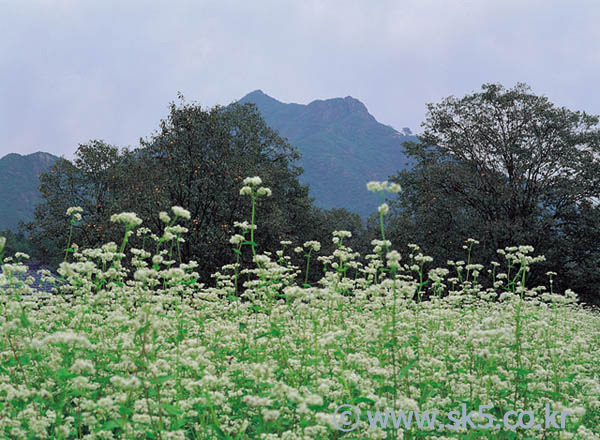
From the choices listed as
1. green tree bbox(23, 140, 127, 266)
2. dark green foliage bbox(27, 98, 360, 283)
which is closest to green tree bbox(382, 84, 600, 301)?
dark green foliage bbox(27, 98, 360, 283)

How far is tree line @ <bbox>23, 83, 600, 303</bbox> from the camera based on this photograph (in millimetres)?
21219

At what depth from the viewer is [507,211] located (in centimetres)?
2556

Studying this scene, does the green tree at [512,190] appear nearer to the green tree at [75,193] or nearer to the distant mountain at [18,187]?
the green tree at [75,193]

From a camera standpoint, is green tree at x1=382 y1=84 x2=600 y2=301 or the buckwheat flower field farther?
green tree at x1=382 y1=84 x2=600 y2=301

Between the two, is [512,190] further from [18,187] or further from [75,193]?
[18,187]

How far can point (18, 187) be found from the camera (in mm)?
103688

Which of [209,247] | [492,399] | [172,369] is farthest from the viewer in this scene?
[209,247]

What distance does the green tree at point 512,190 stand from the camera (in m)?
24.1

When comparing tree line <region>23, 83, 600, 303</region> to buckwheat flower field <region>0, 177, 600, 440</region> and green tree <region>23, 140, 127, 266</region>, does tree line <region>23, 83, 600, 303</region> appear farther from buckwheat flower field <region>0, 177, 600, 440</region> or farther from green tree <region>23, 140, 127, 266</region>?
buckwheat flower field <region>0, 177, 600, 440</region>

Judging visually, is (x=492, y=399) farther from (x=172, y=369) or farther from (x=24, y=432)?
(x=24, y=432)

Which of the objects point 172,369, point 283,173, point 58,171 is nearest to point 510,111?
point 283,173

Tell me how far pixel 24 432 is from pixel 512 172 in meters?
28.6

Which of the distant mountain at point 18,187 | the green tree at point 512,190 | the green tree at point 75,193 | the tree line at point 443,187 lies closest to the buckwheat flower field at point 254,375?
the tree line at point 443,187

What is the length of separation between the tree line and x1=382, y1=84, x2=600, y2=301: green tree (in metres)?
0.07
